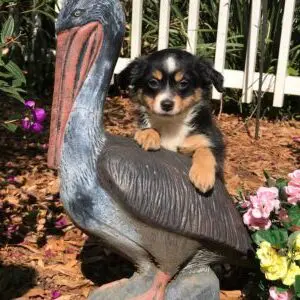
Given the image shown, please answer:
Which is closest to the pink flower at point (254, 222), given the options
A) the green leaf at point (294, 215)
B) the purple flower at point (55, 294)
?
the green leaf at point (294, 215)

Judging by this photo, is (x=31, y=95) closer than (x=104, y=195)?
No

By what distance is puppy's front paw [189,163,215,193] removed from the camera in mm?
2629

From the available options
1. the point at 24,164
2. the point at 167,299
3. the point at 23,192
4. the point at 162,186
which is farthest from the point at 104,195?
the point at 24,164

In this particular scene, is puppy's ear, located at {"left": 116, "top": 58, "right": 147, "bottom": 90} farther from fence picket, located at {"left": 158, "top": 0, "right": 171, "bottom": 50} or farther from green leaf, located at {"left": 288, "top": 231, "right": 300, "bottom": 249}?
fence picket, located at {"left": 158, "top": 0, "right": 171, "bottom": 50}

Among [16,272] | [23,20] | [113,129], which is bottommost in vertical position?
[16,272]

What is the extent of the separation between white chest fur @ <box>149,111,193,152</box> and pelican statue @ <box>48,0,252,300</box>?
13.6 inches

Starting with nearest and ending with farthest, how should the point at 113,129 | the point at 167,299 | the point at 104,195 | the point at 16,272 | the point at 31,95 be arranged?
the point at 104,195
the point at 167,299
the point at 16,272
the point at 113,129
the point at 31,95

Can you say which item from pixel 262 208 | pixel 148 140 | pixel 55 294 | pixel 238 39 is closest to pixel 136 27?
pixel 238 39

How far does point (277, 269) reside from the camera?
2.64 m

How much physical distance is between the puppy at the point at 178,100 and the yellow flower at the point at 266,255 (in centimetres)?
40

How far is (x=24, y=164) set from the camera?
16.1 feet

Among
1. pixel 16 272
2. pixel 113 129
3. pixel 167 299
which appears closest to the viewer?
pixel 167 299

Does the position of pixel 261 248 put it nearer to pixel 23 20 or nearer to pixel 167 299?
pixel 167 299

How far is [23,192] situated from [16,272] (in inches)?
40.8
